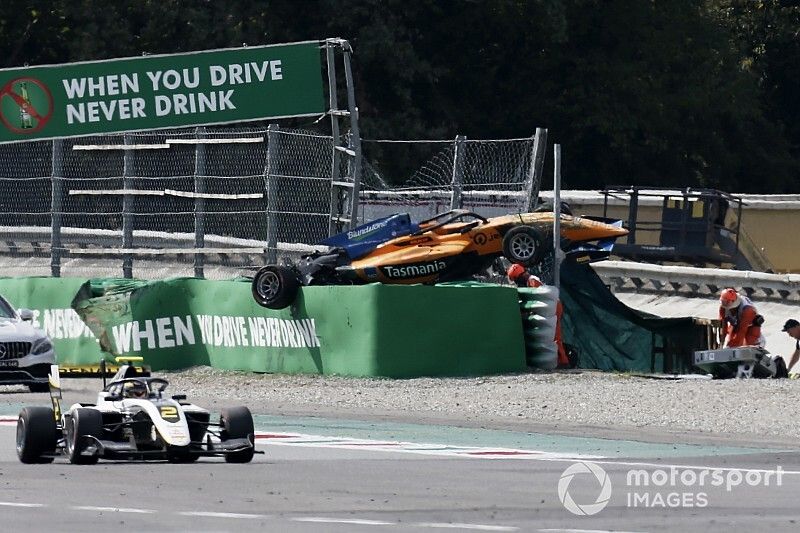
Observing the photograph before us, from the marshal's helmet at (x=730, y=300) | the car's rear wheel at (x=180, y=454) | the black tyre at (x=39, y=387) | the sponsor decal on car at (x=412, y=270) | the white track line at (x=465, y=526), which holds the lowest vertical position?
the black tyre at (x=39, y=387)

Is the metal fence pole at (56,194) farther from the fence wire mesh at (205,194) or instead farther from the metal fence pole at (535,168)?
the metal fence pole at (535,168)

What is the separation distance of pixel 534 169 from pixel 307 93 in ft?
10.9

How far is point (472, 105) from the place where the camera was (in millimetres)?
51406

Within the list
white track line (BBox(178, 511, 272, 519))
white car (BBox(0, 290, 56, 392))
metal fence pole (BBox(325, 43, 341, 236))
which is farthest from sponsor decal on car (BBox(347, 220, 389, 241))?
white track line (BBox(178, 511, 272, 519))

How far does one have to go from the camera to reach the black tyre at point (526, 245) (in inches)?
778

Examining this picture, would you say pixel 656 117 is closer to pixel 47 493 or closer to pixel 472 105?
pixel 472 105

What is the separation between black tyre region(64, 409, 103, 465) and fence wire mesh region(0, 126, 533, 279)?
8540mm

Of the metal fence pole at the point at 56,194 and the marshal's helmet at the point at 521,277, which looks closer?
the marshal's helmet at the point at 521,277

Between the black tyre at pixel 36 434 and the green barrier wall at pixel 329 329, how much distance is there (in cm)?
723

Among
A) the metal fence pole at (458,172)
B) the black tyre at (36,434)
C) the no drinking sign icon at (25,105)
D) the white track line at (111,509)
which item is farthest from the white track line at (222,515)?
the no drinking sign icon at (25,105)

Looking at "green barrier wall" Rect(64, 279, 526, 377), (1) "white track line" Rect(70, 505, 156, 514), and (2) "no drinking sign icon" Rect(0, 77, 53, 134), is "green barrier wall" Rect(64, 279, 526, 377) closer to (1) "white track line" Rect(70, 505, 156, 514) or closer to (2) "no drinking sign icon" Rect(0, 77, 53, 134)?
(2) "no drinking sign icon" Rect(0, 77, 53, 134)

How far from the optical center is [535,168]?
66.0ft

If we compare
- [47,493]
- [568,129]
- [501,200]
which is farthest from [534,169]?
[568,129]

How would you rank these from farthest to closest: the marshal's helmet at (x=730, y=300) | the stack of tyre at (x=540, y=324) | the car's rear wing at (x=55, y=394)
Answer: the marshal's helmet at (x=730, y=300), the stack of tyre at (x=540, y=324), the car's rear wing at (x=55, y=394)
